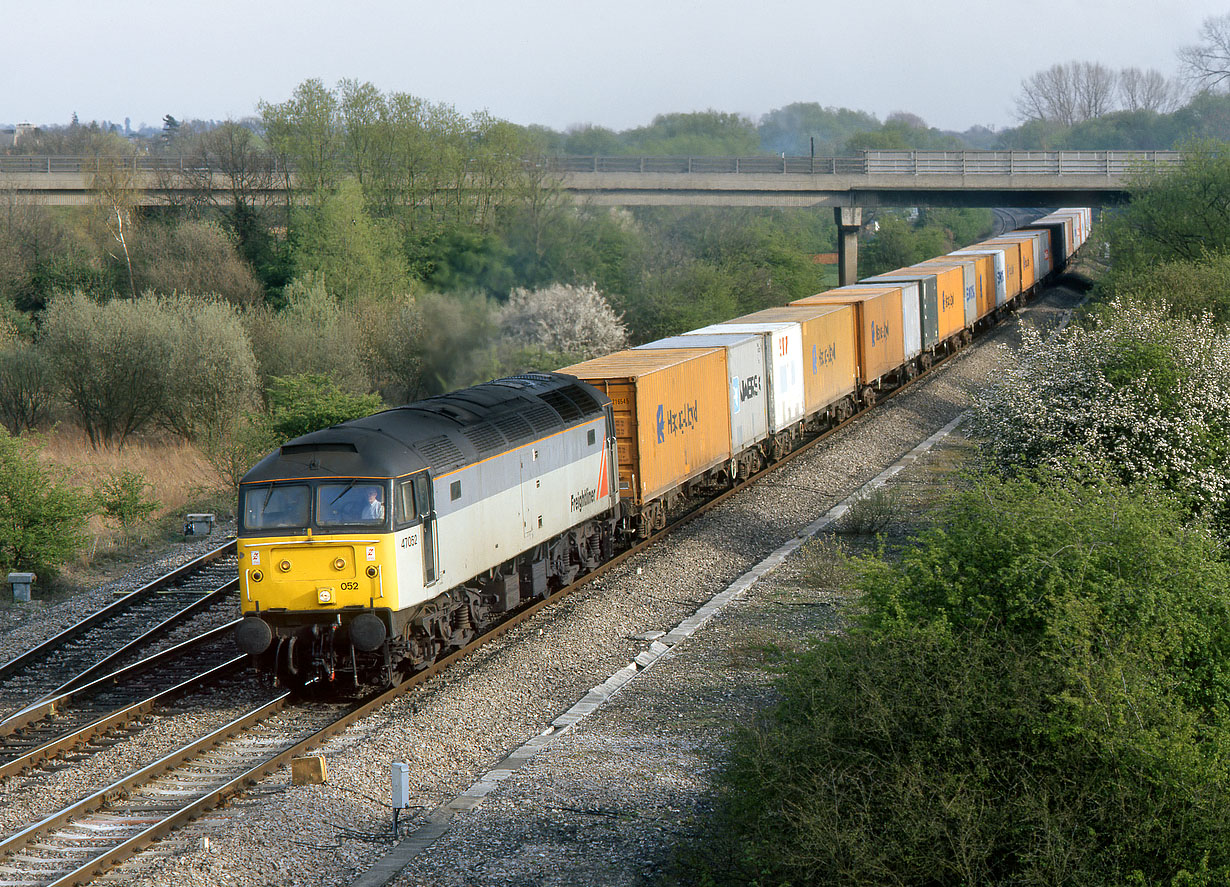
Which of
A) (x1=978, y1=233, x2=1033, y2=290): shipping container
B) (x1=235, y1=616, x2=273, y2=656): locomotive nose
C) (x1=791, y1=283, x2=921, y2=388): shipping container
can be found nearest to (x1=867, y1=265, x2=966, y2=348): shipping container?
(x1=791, y1=283, x2=921, y2=388): shipping container

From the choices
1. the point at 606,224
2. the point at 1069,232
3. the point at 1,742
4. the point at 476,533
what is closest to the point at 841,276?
the point at 606,224

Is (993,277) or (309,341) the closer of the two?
(309,341)

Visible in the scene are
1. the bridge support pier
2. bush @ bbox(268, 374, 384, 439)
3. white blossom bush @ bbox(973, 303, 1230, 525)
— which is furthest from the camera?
the bridge support pier

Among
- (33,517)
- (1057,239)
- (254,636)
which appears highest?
(1057,239)

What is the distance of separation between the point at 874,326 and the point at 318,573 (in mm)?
21726

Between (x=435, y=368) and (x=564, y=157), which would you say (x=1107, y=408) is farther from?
(x=564, y=157)

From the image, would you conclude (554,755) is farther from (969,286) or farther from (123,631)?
(969,286)

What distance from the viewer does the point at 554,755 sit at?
1209 cm

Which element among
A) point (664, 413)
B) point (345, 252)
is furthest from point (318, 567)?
point (345, 252)

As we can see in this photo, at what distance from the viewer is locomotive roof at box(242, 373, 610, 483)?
45.0 ft

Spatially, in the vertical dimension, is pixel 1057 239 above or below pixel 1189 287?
above

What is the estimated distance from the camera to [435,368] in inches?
1732

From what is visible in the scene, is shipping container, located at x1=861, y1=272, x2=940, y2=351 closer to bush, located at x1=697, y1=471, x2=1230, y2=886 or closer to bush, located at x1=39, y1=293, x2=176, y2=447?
bush, located at x1=39, y1=293, x2=176, y2=447

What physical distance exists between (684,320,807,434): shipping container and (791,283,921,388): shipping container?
4525 millimetres
